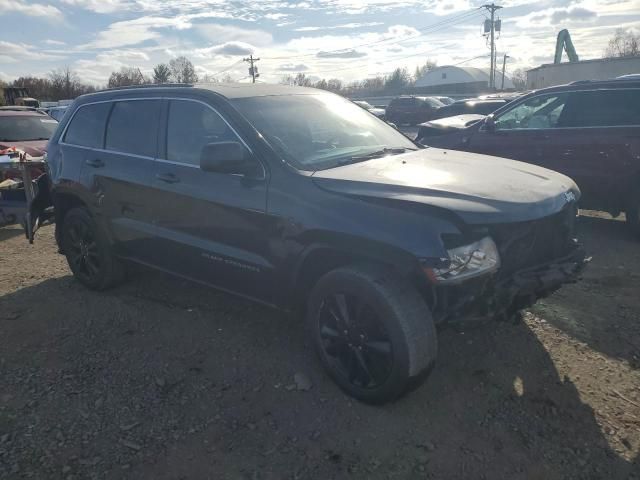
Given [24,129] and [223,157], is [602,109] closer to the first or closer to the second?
[223,157]

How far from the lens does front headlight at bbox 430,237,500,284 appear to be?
8.84ft

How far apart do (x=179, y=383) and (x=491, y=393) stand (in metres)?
1.98

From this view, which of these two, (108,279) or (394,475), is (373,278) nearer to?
(394,475)

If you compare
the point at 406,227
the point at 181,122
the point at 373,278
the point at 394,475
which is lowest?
the point at 394,475

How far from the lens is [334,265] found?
10.8ft

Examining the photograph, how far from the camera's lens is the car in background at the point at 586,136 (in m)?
5.79

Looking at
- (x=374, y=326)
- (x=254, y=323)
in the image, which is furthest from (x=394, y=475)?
(x=254, y=323)

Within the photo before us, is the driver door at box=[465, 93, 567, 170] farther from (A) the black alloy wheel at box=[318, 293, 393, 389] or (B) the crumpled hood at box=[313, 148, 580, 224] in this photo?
(A) the black alloy wheel at box=[318, 293, 393, 389]

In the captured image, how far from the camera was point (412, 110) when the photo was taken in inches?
1038

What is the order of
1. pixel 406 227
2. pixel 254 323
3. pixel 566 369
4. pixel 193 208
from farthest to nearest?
pixel 254 323, pixel 193 208, pixel 566 369, pixel 406 227

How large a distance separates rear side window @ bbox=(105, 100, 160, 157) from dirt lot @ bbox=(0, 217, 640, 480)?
1396 millimetres

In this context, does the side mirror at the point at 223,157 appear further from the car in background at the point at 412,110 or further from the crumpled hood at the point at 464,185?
the car in background at the point at 412,110

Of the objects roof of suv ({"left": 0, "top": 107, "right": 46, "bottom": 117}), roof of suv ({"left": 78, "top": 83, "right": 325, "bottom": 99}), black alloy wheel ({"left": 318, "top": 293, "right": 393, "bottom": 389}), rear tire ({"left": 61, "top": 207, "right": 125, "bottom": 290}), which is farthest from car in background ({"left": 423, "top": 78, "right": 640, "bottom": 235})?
roof of suv ({"left": 0, "top": 107, "right": 46, "bottom": 117})

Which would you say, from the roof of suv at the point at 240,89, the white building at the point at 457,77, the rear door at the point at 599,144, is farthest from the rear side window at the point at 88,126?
the white building at the point at 457,77
